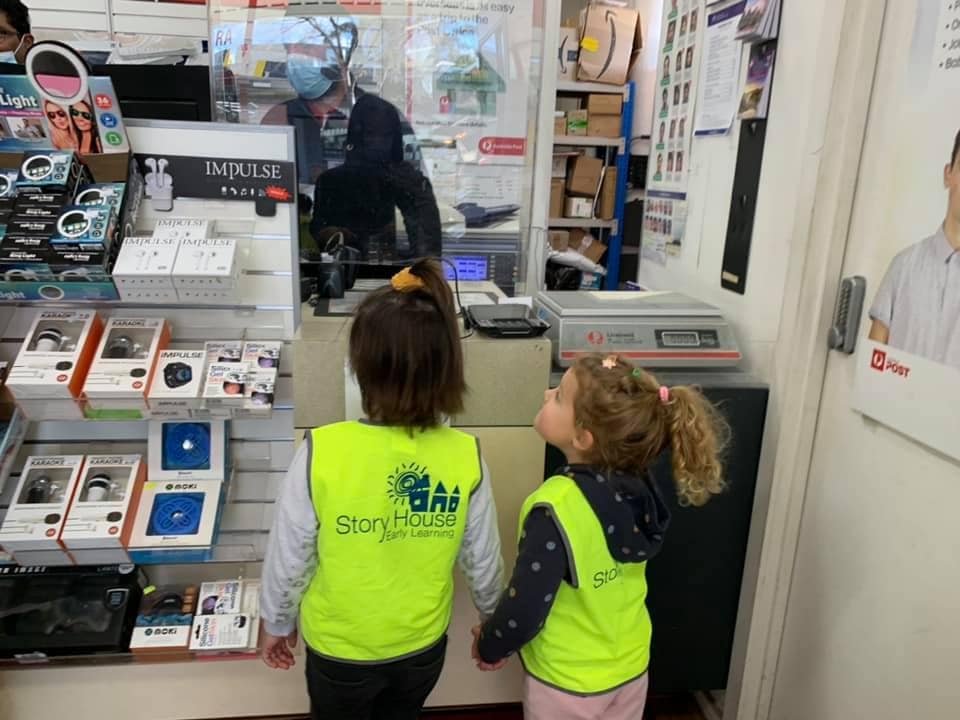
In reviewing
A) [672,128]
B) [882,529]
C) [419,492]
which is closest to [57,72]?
[419,492]

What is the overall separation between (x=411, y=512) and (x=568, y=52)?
4061 millimetres

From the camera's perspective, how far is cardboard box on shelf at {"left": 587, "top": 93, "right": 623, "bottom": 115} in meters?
4.43

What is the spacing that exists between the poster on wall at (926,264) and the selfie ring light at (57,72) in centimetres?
159

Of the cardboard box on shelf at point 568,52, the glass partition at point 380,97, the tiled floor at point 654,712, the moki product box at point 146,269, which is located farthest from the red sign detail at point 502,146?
the cardboard box on shelf at point 568,52

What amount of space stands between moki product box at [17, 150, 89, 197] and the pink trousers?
4.33 ft

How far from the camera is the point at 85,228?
4.31 feet

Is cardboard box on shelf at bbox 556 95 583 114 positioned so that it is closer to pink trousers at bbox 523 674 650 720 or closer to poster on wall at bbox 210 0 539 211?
poster on wall at bbox 210 0 539 211

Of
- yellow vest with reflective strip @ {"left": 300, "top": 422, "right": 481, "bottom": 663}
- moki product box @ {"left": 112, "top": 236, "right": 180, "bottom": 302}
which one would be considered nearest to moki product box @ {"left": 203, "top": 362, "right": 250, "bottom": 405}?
moki product box @ {"left": 112, "top": 236, "right": 180, "bottom": 302}

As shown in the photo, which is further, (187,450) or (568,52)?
(568,52)

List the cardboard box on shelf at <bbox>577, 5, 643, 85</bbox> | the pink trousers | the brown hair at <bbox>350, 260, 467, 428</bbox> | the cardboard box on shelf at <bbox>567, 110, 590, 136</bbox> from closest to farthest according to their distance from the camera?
the brown hair at <bbox>350, 260, 467, 428</bbox>
the pink trousers
the cardboard box on shelf at <bbox>577, 5, 643, 85</bbox>
the cardboard box on shelf at <bbox>567, 110, 590, 136</bbox>

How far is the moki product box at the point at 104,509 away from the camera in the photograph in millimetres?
1447

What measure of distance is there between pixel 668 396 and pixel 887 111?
2.49 feet

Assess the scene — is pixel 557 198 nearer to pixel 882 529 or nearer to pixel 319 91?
pixel 319 91

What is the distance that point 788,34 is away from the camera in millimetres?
1507
